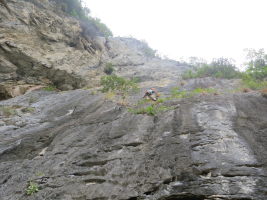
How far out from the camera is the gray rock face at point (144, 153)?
615 cm

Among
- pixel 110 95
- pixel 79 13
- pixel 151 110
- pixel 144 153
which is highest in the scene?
pixel 79 13

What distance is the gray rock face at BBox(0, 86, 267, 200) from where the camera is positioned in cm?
615

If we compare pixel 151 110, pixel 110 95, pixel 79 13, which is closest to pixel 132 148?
pixel 151 110

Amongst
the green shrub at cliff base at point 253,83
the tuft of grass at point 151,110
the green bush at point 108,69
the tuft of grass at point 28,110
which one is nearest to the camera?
the tuft of grass at point 151,110

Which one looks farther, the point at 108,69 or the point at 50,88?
the point at 108,69

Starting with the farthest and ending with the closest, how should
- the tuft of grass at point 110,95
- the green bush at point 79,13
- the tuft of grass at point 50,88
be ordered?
the green bush at point 79,13
the tuft of grass at point 50,88
the tuft of grass at point 110,95

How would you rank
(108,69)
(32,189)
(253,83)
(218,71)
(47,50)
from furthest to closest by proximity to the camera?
(108,69)
(218,71)
(47,50)
(253,83)
(32,189)

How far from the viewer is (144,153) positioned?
7.98 meters

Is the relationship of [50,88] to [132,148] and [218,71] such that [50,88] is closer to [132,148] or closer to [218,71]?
[132,148]

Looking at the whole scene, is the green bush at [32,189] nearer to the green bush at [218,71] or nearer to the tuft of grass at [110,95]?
the tuft of grass at [110,95]

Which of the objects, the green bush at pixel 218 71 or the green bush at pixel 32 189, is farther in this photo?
the green bush at pixel 218 71

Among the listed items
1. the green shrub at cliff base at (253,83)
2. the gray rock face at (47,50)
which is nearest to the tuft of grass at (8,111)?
the gray rock face at (47,50)

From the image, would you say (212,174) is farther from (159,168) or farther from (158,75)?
(158,75)

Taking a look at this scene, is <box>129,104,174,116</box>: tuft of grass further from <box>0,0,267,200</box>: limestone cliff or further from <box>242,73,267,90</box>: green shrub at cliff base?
<box>242,73,267,90</box>: green shrub at cliff base
